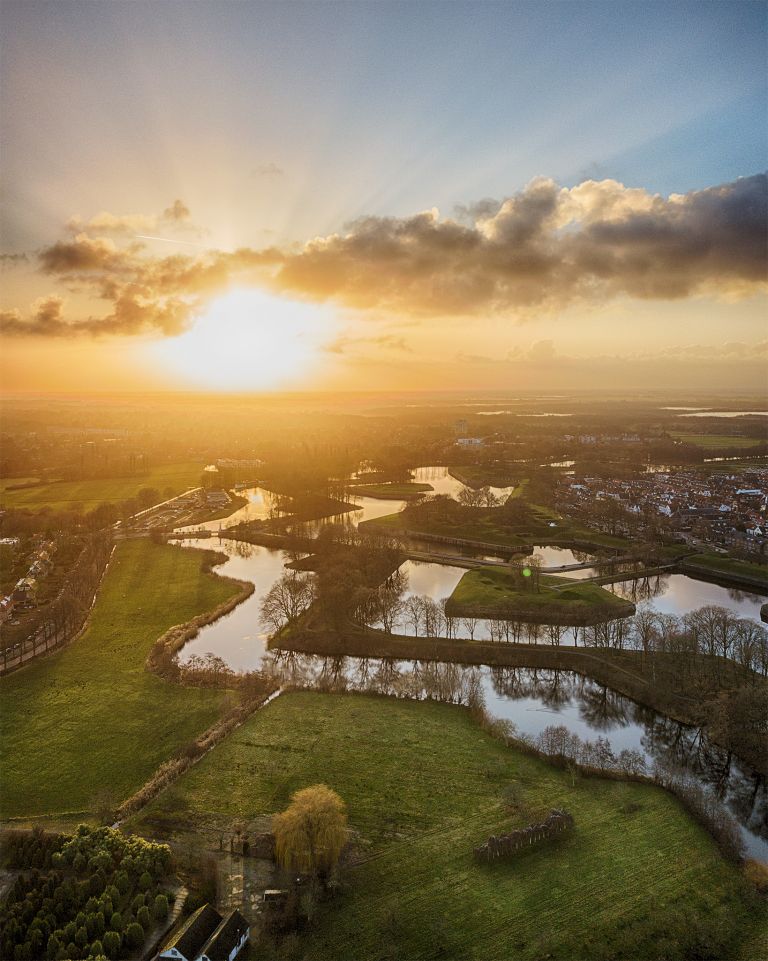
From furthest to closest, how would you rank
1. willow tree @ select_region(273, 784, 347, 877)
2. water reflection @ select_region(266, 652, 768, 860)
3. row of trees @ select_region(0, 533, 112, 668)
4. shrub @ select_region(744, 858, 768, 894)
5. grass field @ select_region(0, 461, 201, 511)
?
grass field @ select_region(0, 461, 201, 511), row of trees @ select_region(0, 533, 112, 668), water reflection @ select_region(266, 652, 768, 860), willow tree @ select_region(273, 784, 347, 877), shrub @ select_region(744, 858, 768, 894)

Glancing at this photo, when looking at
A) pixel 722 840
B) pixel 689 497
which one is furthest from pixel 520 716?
pixel 689 497

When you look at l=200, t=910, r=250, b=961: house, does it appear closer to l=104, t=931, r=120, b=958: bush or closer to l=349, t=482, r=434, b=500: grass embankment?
l=104, t=931, r=120, b=958: bush

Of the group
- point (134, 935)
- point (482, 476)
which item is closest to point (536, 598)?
point (134, 935)

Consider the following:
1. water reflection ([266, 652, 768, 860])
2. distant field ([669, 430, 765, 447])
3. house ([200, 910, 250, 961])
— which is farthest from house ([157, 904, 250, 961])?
distant field ([669, 430, 765, 447])

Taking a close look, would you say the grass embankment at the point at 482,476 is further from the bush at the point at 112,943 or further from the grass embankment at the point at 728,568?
the bush at the point at 112,943

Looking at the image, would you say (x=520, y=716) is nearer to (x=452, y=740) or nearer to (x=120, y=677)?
(x=452, y=740)

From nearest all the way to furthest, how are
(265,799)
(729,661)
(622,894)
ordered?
(622,894) → (265,799) → (729,661)

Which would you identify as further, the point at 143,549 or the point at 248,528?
the point at 248,528
